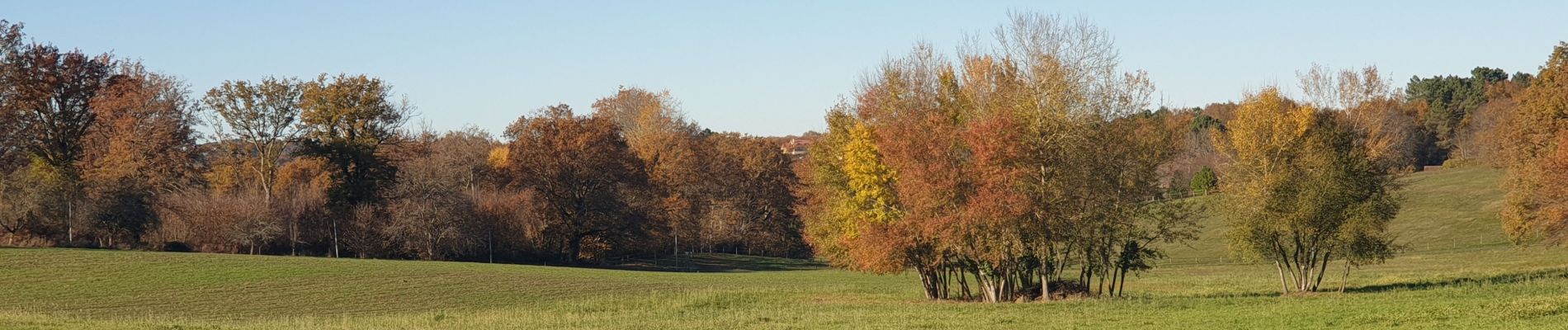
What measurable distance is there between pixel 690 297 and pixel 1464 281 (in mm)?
22481

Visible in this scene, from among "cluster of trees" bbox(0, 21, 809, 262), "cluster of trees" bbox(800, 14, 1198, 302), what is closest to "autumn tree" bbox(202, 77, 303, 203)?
"cluster of trees" bbox(0, 21, 809, 262)

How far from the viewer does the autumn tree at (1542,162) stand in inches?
1529

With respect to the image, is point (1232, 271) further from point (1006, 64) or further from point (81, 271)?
point (81, 271)

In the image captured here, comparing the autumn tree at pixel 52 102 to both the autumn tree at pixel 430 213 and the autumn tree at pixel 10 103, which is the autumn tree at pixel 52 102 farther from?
the autumn tree at pixel 430 213

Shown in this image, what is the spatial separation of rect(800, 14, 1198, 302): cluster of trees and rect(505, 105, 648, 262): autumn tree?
122 ft

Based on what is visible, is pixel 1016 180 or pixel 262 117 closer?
pixel 1016 180

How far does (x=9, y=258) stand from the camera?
157 feet

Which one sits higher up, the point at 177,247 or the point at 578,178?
the point at 578,178

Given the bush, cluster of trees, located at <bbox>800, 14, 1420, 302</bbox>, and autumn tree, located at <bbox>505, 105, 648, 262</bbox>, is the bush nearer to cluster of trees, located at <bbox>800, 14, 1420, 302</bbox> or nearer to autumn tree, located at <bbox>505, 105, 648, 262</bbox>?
autumn tree, located at <bbox>505, 105, 648, 262</bbox>

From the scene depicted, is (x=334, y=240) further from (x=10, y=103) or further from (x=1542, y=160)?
(x=1542, y=160)

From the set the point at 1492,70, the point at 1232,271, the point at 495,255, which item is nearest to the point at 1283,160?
the point at 1232,271

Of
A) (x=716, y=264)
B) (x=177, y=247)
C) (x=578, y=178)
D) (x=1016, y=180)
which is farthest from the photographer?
(x=716, y=264)

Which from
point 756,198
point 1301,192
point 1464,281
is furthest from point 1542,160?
point 756,198

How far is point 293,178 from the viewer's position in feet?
226
